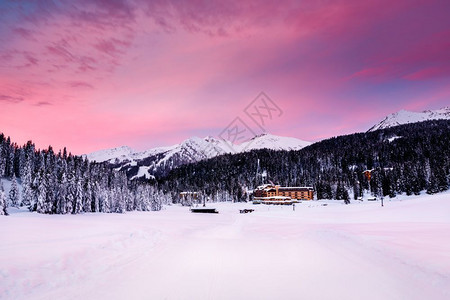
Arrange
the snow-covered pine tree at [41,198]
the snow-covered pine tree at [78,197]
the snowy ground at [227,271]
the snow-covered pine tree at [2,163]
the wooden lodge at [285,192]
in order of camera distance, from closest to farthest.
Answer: the snowy ground at [227,271] < the snow-covered pine tree at [41,198] < the snow-covered pine tree at [78,197] < the snow-covered pine tree at [2,163] < the wooden lodge at [285,192]

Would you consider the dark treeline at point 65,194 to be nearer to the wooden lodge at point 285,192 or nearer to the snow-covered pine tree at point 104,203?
the snow-covered pine tree at point 104,203

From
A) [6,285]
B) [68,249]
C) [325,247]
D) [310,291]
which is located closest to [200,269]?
Result: [310,291]

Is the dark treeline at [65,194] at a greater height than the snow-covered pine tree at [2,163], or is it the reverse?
the snow-covered pine tree at [2,163]

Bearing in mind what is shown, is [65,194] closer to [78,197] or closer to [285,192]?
[78,197]

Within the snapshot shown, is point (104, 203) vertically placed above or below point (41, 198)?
below

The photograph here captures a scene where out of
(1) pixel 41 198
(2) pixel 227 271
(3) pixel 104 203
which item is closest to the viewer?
(2) pixel 227 271

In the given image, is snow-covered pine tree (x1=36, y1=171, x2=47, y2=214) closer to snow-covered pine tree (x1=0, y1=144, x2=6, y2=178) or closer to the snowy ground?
the snowy ground

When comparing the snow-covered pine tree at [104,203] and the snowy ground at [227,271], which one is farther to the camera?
the snow-covered pine tree at [104,203]

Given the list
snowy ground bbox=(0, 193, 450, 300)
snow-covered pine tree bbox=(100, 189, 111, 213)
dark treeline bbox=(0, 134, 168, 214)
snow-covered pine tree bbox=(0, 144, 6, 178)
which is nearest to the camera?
snowy ground bbox=(0, 193, 450, 300)

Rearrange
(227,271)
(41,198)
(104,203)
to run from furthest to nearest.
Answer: (104,203) → (41,198) → (227,271)

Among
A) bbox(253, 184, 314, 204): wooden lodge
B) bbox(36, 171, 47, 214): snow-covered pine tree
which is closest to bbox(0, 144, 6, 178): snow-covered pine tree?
bbox(36, 171, 47, 214): snow-covered pine tree

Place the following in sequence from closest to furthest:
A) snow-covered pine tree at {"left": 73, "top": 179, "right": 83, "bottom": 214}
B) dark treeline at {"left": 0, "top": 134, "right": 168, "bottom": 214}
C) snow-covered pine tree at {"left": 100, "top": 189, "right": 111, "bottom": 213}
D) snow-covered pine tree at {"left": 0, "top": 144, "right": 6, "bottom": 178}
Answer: dark treeline at {"left": 0, "top": 134, "right": 168, "bottom": 214} < snow-covered pine tree at {"left": 73, "top": 179, "right": 83, "bottom": 214} < snow-covered pine tree at {"left": 100, "top": 189, "right": 111, "bottom": 213} < snow-covered pine tree at {"left": 0, "top": 144, "right": 6, "bottom": 178}

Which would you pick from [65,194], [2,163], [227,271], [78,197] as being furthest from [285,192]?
[227,271]

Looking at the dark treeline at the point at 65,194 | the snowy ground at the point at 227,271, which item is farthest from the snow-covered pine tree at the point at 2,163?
the snowy ground at the point at 227,271
